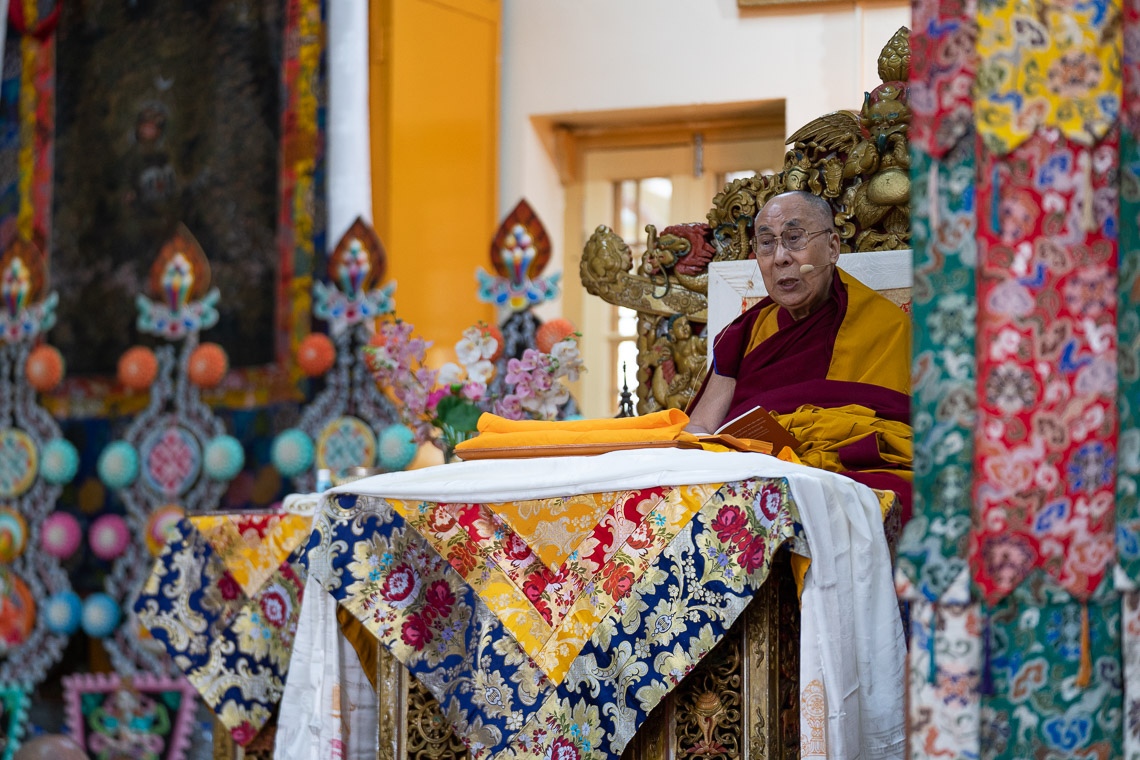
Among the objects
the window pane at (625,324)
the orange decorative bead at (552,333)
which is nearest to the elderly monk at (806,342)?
the orange decorative bead at (552,333)

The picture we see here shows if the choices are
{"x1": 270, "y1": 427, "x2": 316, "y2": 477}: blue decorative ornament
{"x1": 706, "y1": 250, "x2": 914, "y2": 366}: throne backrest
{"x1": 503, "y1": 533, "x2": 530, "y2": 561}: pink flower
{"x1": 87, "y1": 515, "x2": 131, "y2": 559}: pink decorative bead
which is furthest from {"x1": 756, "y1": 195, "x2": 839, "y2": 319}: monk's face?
{"x1": 87, "y1": 515, "x2": 131, "y2": 559}: pink decorative bead

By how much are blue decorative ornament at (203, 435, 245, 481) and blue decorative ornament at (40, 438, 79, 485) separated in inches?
22.5

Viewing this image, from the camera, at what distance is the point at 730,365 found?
3090 mm

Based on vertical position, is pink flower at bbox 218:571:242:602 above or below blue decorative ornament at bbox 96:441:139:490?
below

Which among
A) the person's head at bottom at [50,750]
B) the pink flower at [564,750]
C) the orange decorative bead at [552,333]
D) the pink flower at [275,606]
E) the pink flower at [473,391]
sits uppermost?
the orange decorative bead at [552,333]

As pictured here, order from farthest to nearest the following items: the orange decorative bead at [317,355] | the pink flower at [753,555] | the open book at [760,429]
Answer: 1. the orange decorative bead at [317,355]
2. the open book at [760,429]
3. the pink flower at [753,555]

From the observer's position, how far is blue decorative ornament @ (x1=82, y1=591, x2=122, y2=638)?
16.8ft

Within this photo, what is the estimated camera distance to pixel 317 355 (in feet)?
16.3

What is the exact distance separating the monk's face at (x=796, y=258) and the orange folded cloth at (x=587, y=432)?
69 cm

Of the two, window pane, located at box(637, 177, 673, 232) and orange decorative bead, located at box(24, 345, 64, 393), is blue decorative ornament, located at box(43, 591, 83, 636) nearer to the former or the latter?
orange decorative bead, located at box(24, 345, 64, 393)

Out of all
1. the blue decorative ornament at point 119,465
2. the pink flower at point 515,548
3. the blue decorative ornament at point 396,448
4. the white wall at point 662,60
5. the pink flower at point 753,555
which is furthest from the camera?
the blue decorative ornament at point 119,465

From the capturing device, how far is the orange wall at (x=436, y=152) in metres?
5.09

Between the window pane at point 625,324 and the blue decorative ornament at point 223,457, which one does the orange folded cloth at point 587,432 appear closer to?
the blue decorative ornament at point 223,457

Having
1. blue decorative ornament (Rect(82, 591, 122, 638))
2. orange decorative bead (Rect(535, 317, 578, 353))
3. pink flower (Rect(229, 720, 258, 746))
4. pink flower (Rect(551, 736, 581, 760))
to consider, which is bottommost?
blue decorative ornament (Rect(82, 591, 122, 638))
